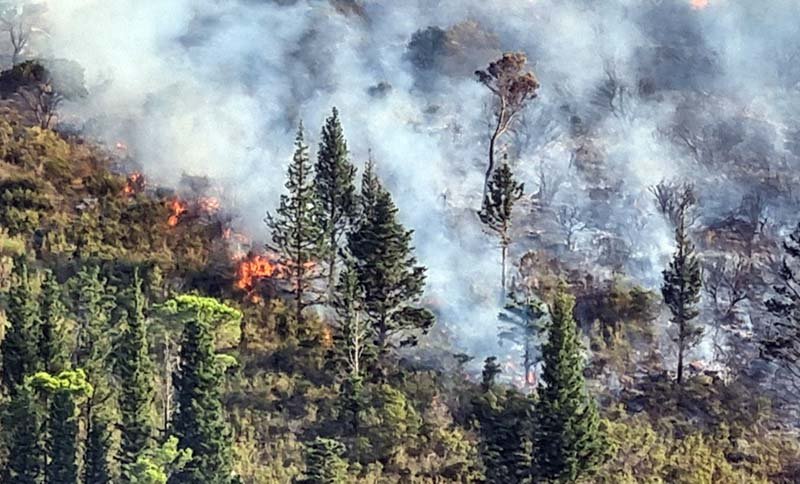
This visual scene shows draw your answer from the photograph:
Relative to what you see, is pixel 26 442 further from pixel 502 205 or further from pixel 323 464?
pixel 502 205

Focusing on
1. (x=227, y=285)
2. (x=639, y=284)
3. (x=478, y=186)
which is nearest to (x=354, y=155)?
(x=478, y=186)

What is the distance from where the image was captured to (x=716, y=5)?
85.9 meters

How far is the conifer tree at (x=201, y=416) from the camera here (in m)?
39.2

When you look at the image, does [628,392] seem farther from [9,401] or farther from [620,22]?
[620,22]

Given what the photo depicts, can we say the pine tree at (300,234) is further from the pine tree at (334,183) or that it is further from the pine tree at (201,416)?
the pine tree at (201,416)

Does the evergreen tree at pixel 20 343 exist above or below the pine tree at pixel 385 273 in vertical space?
below

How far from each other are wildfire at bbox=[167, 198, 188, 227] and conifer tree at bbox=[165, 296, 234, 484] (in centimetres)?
2255

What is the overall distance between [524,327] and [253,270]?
44.4 feet

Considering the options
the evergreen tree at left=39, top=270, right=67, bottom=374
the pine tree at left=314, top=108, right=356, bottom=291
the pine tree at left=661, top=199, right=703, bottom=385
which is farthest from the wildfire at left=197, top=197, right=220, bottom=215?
the pine tree at left=661, top=199, right=703, bottom=385

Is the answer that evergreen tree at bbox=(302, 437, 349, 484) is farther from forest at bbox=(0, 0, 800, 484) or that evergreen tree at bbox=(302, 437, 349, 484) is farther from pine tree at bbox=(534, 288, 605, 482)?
pine tree at bbox=(534, 288, 605, 482)

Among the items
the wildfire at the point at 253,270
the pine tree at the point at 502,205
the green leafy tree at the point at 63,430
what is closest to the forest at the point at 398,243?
the green leafy tree at the point at 63,430

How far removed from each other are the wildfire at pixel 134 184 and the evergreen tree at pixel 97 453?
25.6m

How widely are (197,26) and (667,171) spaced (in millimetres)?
30716

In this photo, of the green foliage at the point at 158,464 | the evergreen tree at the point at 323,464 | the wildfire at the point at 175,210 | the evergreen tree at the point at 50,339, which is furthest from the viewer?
the wildfire at the point at 175,210
